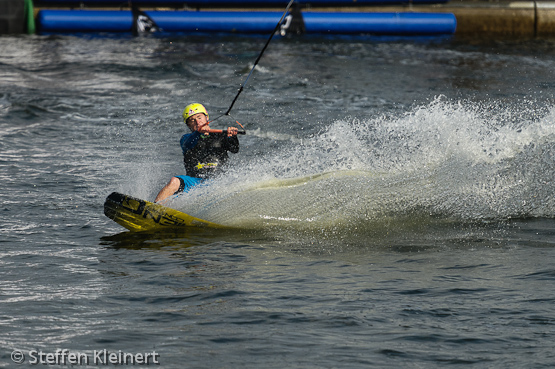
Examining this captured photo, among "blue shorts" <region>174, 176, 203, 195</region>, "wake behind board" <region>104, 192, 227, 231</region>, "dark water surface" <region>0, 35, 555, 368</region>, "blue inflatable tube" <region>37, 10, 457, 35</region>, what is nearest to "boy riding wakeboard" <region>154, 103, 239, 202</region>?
"blue shorts" <region>174, 176, 203, 195</region>

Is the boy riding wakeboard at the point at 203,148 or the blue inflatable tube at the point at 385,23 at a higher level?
the blue inflatable tube at the point at 385,23

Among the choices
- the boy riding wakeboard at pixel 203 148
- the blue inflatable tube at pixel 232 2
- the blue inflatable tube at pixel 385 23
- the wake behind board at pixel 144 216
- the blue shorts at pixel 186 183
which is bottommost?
the wake behind board at pixel 144 216

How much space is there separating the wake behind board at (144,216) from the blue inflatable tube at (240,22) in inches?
699

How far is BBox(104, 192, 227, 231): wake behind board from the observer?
28.4 ft

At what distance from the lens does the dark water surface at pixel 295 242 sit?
5.59 metres

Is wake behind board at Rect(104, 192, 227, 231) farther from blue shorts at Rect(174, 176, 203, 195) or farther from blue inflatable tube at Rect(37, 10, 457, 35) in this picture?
blue inflatable tube at Rect(37, 10, 457, 35)

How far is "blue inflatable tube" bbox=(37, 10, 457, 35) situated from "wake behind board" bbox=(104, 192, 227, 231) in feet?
58.2

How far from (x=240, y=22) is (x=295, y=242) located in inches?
736

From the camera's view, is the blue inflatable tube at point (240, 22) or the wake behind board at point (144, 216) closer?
the wake behind board at point (144, 216)

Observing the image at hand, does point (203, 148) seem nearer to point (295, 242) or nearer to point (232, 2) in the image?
point (295, 242)

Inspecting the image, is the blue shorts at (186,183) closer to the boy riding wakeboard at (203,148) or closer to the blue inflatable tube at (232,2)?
the boy riding wakeboard at (203,148)

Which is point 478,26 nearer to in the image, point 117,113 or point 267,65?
point 267,65

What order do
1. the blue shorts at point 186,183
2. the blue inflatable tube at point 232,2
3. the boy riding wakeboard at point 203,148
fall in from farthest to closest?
the blue inflatable tube at point 232,2
the boy riding wakeboard at point 203,148
the blue shorts at point 186,183

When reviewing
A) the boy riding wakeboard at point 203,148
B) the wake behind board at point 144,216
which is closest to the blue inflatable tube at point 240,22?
the boy riding wakeboard at point 203,148
